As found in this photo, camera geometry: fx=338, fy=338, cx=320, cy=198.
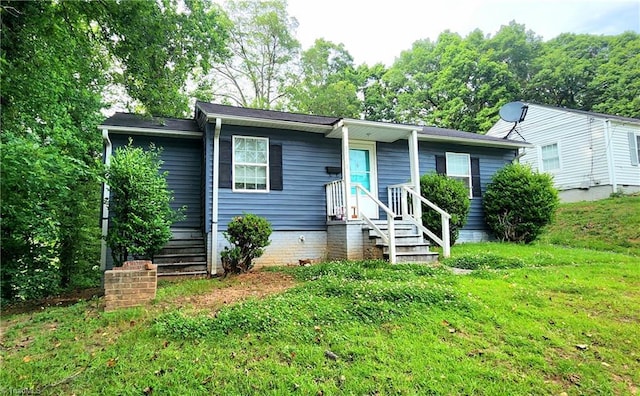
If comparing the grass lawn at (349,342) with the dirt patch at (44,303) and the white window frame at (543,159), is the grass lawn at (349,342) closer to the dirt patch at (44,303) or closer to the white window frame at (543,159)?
the dirt patch at (44,303)

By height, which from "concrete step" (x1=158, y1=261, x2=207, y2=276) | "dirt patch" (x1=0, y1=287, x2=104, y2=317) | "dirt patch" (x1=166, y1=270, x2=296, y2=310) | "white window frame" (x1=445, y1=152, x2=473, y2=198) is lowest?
"dirt patch" (x1=0, y1=287, x2=104, y2=317)

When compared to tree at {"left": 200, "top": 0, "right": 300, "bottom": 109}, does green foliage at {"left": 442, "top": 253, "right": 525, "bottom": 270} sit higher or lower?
lower

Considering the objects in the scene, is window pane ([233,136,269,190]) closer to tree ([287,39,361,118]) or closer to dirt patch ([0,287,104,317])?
dirt patch ([0,287,104,317])

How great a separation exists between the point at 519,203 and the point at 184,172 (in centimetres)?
906

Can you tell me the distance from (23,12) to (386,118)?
24.2 m

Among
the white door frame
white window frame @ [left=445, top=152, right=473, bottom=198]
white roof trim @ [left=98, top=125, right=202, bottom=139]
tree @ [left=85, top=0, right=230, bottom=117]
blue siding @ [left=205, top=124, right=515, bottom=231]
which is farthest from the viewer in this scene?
white window frame @ [left=445, top=152, right=473, bottom=198]

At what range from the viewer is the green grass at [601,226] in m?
9.30

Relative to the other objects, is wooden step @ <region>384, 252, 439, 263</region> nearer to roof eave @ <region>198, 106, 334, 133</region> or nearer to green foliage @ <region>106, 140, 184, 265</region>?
roof eave @ <region>198, 106, 334, 133</region>

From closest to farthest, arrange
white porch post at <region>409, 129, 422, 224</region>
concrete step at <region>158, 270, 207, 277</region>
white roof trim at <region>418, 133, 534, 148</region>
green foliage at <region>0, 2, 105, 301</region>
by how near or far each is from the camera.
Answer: green foliage at <region>0, 2, 105, 301</region> < concrete step at <region>158, 270, 207, 277</region> < white porch post at <region>409, 129, 422, 224</region> < white roof trim at <region>418, 133, 534, 148</region>

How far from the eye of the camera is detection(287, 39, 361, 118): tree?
20.8 meters

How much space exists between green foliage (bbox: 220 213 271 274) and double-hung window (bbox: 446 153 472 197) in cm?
635

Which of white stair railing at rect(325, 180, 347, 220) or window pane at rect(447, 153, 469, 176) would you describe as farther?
window pane at rect(447, 153, 469, 176)

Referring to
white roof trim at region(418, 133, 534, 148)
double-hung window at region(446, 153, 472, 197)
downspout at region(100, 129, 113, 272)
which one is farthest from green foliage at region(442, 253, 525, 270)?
downspout at region(100, 129, 113, 272)

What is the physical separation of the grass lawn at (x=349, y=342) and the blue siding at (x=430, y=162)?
4.64 m
